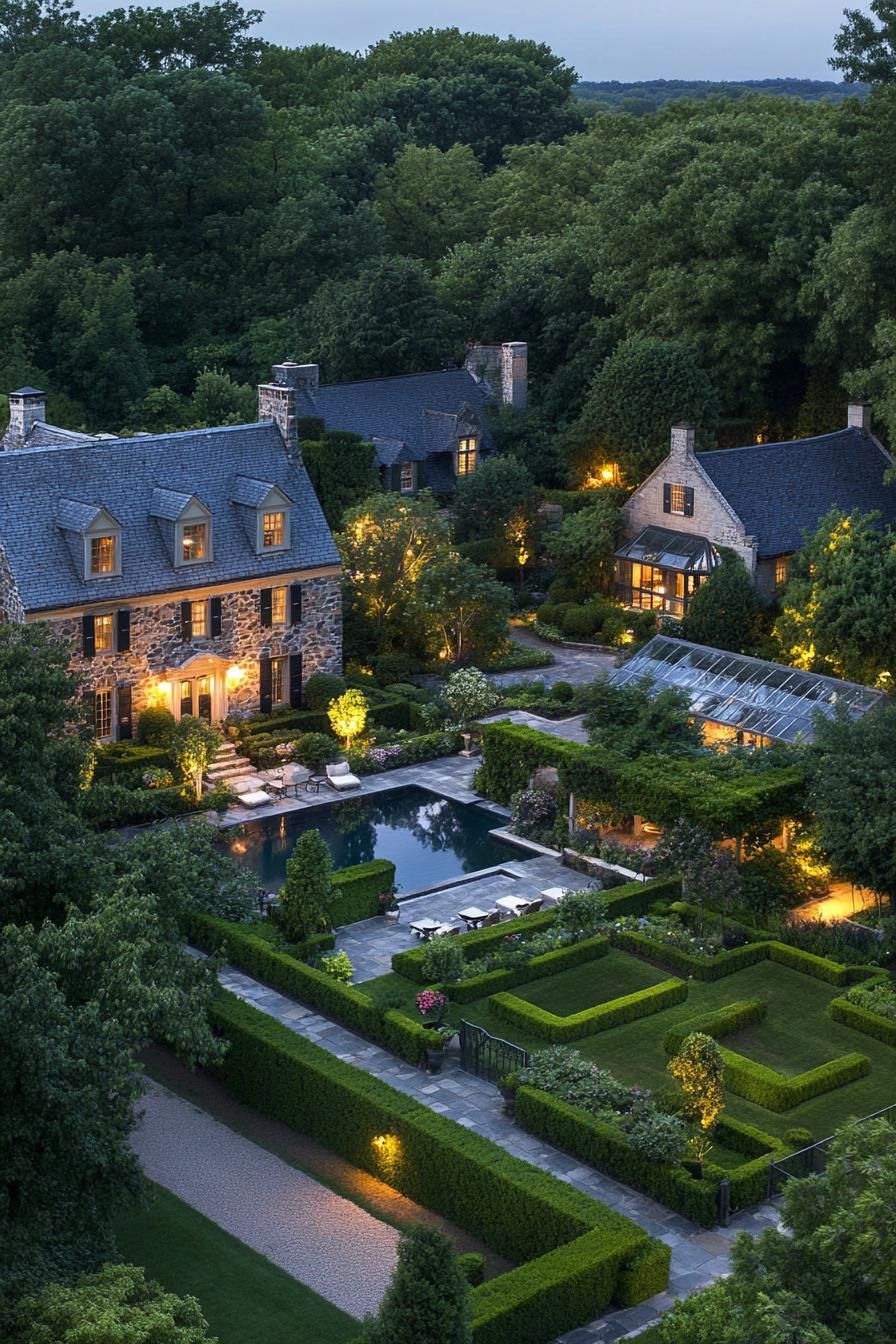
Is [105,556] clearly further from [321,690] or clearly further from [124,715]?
[321,690]

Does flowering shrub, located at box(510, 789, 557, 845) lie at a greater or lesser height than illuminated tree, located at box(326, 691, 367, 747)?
lesser

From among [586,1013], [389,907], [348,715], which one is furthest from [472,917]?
[348,715]

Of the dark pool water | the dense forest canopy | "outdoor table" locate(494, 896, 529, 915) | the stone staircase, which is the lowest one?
the dark pool water

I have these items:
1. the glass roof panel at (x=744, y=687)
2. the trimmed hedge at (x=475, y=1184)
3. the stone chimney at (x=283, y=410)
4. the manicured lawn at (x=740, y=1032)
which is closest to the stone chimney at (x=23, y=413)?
the stone chimney at (x=283, y=410)

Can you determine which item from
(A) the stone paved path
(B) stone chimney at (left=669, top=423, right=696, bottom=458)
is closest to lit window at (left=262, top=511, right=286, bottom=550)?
(B) stone chimney at (left=669, top=423, right=696, bottom=458)

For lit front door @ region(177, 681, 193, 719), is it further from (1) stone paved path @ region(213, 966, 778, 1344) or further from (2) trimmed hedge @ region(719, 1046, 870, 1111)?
(2) trimmed hedge @ region(719, 1046, 870, 1111)

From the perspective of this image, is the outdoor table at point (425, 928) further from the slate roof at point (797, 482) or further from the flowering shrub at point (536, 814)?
the slate roof at point (797, 482)
